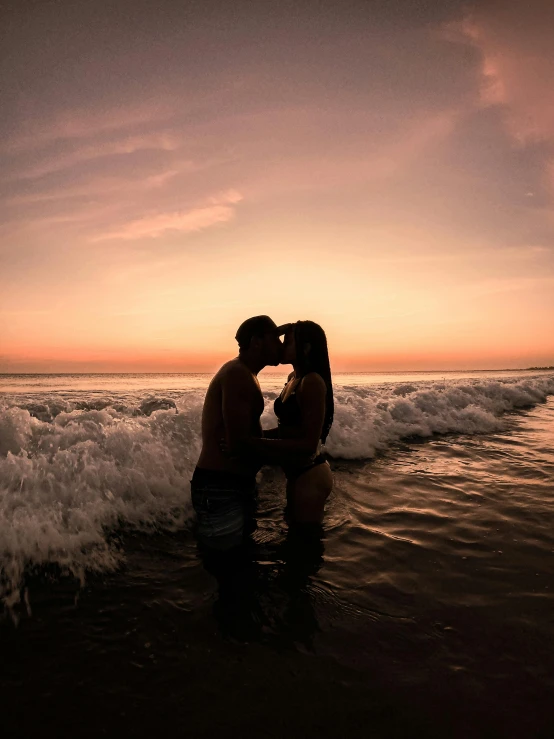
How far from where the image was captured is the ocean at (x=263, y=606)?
271 centimetres

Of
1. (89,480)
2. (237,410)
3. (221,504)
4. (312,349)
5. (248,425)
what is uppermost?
(312,349)

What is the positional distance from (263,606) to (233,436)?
5.43 feet

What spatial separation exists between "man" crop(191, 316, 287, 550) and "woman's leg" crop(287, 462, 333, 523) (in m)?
0.81

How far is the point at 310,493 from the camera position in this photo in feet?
17.2

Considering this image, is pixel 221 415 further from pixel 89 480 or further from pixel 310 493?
pixel 89 480

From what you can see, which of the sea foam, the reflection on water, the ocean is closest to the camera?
the ocean

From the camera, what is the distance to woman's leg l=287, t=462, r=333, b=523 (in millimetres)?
5207

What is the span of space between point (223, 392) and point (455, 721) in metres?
3.12

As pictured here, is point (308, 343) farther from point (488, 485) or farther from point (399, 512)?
point (488, 485)

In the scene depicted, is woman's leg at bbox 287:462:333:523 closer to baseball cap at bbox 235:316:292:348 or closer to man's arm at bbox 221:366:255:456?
man's arm at bbox 221:366:255:456

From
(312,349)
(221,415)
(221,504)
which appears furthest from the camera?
(312,349)

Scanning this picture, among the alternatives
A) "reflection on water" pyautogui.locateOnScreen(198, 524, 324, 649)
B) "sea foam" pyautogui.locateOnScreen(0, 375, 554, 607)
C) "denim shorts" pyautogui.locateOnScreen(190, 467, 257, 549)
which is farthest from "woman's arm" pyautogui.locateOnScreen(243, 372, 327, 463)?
"sea foam" pyautogui.locateOnScreen(0, 375, 554, 607)

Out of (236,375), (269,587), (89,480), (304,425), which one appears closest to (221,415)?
(236,375)

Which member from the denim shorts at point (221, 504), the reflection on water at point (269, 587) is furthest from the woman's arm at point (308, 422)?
the reflection on water at point (269, 587)
